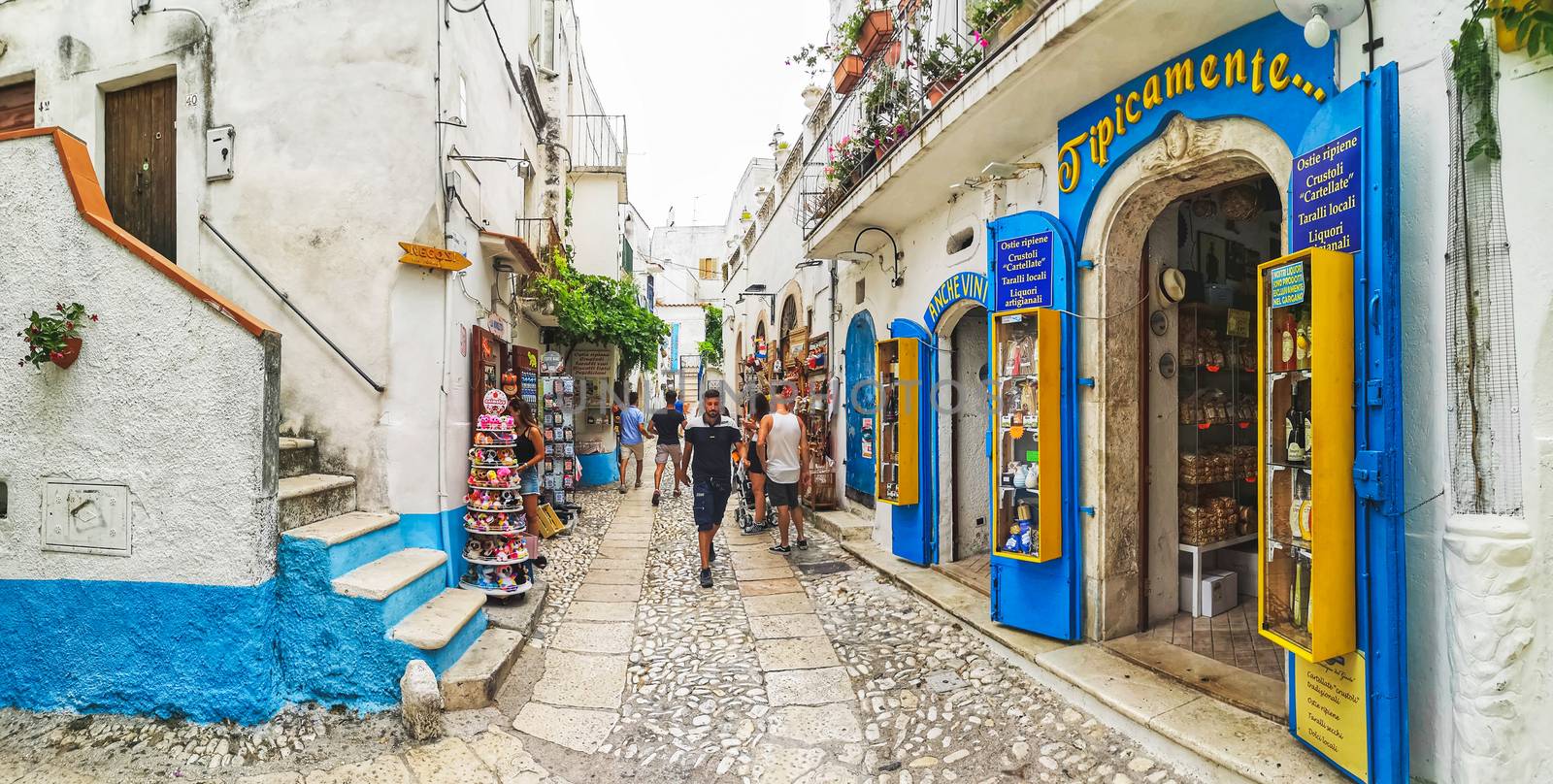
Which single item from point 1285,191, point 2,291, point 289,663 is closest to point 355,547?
point 289,663

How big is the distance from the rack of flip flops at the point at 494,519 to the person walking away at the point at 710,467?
1.56 m

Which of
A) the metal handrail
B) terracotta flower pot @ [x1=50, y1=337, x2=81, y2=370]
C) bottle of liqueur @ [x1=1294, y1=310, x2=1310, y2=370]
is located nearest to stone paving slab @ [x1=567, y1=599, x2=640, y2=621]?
the metal handrail

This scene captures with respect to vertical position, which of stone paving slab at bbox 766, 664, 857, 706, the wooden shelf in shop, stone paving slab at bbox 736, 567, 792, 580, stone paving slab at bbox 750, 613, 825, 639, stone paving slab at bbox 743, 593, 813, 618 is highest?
the wooden shelf in shop

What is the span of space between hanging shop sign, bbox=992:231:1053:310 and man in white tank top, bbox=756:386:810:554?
320 centimetres

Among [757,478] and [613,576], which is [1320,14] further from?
[757,478]

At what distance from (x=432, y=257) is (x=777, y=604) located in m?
3.72

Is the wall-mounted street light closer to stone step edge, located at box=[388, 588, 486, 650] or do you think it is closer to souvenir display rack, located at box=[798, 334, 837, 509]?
souvenir display rack, located at box=[798, 334, 837, 509]

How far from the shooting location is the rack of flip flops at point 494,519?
5188 millimetres

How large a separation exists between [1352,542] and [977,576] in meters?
3.38

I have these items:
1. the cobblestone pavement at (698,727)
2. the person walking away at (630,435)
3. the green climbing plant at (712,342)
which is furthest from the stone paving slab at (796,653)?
the green climbing plant at (712,342)

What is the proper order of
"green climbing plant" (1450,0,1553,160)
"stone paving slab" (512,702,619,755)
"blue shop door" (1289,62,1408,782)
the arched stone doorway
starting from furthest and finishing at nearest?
the arched stone doorway
"stone paving slab" (512,702,619,755)
"blue shop door" (1289,62,1408,782)
"green climbing plant" (1450,0,1553,160)

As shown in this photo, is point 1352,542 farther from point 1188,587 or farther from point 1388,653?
point 1188,587

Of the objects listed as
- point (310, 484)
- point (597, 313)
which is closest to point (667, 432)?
point (597, 313)

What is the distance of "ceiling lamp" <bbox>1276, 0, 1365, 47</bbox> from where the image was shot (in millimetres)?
2777
